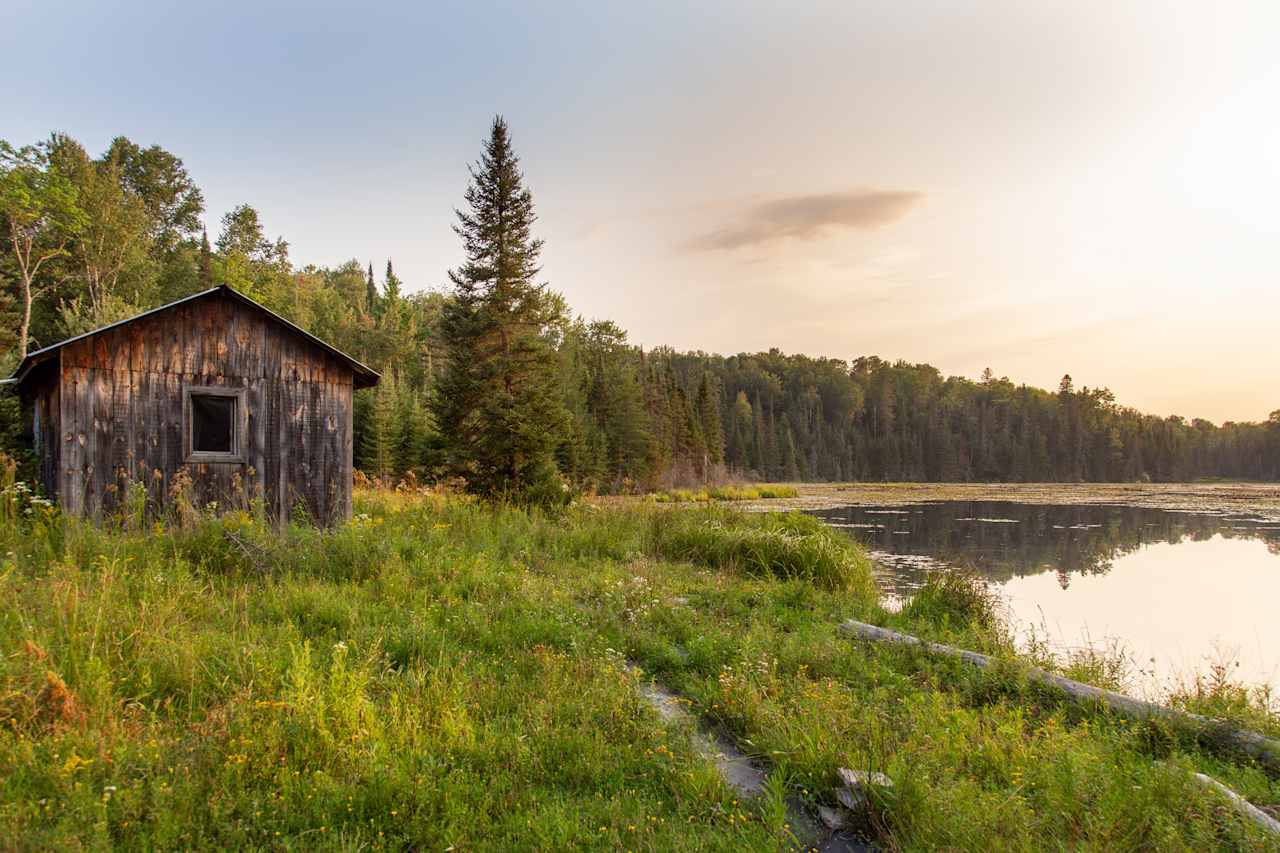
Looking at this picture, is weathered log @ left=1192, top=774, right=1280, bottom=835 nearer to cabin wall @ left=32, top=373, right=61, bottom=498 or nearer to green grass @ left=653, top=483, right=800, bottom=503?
cabin wall @ left=32, top=373, right=61, bottom=498

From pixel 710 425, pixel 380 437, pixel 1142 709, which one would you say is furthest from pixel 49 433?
pixel 710 425

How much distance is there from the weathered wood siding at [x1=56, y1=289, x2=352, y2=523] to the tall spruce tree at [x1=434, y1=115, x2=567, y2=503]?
5.02 meters

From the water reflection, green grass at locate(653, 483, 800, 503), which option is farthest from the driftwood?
green grass at locate(653, 483, 800, 503)

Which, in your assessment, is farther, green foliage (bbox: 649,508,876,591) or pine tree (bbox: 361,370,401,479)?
pine tree (bbox: 361,370,401,479)

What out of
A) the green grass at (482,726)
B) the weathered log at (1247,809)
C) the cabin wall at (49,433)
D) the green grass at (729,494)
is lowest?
the green grass at (729,494)

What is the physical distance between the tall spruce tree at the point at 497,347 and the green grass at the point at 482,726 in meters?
9.49

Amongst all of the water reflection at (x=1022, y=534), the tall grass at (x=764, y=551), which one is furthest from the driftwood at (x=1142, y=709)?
the water reflection at (x=1022, y=534)

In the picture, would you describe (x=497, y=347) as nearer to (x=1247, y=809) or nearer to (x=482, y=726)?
(x=482, y=726)

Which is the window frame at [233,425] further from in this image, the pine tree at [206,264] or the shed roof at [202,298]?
the pine tree at [206,264]

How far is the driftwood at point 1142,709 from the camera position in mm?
4012

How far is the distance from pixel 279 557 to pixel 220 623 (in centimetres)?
204

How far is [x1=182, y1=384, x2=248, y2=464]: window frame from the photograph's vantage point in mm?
10258

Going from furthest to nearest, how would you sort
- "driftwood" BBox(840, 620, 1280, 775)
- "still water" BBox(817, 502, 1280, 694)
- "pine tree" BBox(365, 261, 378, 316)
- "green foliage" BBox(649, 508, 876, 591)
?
"pine tree" BBox(365, 261, 378, 316) < "green foliage" BBox(649, 508, 876, 591) < "still water" BBox(817, 502, 1280, 694) < "driftwood" BBox(840, 620, 1280, 775)

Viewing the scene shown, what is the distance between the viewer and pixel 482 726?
12.6 ft
